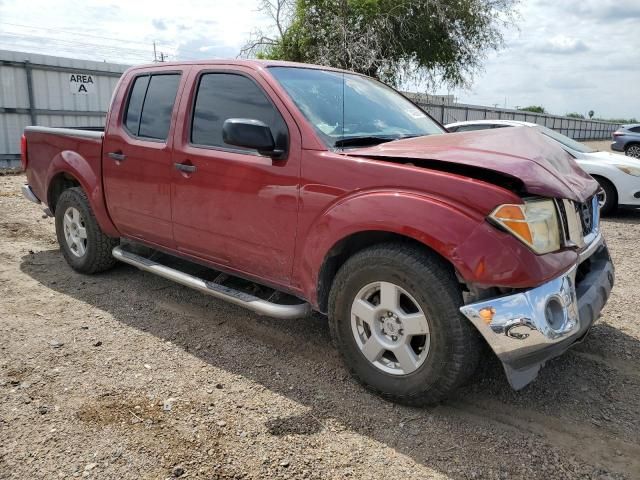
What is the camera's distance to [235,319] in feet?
13.6

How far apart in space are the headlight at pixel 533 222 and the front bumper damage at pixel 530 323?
0.62 feet

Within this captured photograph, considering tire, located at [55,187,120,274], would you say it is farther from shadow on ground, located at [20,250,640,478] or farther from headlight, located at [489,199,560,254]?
headlight, located at [489,199,560,254]

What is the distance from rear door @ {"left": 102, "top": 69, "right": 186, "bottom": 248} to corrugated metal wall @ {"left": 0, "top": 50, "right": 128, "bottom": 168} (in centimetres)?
995

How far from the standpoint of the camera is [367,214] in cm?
281

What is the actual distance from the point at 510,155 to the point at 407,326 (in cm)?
101

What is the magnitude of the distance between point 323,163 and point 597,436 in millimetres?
2006

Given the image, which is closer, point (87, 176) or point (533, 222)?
point (533, 222)

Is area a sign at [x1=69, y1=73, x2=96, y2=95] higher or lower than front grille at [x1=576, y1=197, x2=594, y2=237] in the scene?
higher

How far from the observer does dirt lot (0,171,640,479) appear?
8.18ft

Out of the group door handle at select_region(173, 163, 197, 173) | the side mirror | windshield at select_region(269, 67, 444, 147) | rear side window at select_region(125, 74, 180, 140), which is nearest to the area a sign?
rear side window at select_region(125, 74, 180, 140)

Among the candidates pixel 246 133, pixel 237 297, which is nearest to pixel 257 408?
pixel 237 297

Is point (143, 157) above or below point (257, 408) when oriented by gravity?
above

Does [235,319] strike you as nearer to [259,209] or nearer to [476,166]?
[259,209]

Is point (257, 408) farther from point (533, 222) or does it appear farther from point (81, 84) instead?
point (81, 84)
